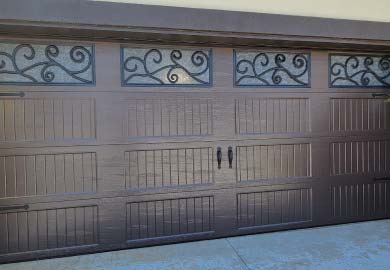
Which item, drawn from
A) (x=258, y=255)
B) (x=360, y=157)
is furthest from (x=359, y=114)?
(x=258, y=255)

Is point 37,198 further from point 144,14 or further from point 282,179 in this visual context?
point 282,179

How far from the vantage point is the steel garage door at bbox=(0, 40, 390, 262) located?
108 inches

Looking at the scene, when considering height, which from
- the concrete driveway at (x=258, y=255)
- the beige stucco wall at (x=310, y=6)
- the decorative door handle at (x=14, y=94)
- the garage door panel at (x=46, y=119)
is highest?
the beige stucco wall at (x=310, y=6)

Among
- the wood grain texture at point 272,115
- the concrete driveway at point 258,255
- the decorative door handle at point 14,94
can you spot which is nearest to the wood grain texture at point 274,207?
the concrete driveway at point 258,255

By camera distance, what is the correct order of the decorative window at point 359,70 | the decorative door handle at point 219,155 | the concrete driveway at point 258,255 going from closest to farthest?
1. the concrete driveway at point 258,255
2. the decorative door handle at point 219,155
3. the decorative window at point 359,70

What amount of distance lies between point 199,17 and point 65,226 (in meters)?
2.02

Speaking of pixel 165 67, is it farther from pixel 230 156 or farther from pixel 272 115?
pixel 272 115

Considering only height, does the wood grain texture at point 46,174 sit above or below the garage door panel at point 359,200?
above

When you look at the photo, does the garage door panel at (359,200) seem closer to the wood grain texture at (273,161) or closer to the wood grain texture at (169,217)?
the wood grain texture at (273,161)

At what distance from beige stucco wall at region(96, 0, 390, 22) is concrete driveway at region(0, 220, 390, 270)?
2.01 metres

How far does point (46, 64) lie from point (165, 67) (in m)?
0.96

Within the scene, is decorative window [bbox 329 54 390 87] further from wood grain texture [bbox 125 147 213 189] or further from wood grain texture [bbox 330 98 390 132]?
wood grain texture [bbox 125 147 213 189]

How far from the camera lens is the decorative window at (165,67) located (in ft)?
9.64

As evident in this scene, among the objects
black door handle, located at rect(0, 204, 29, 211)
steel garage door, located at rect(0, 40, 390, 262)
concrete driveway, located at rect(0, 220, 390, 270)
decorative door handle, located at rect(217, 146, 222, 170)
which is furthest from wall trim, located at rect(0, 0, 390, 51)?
concrete driveway, located at rect(0, 220, 390, 270)
